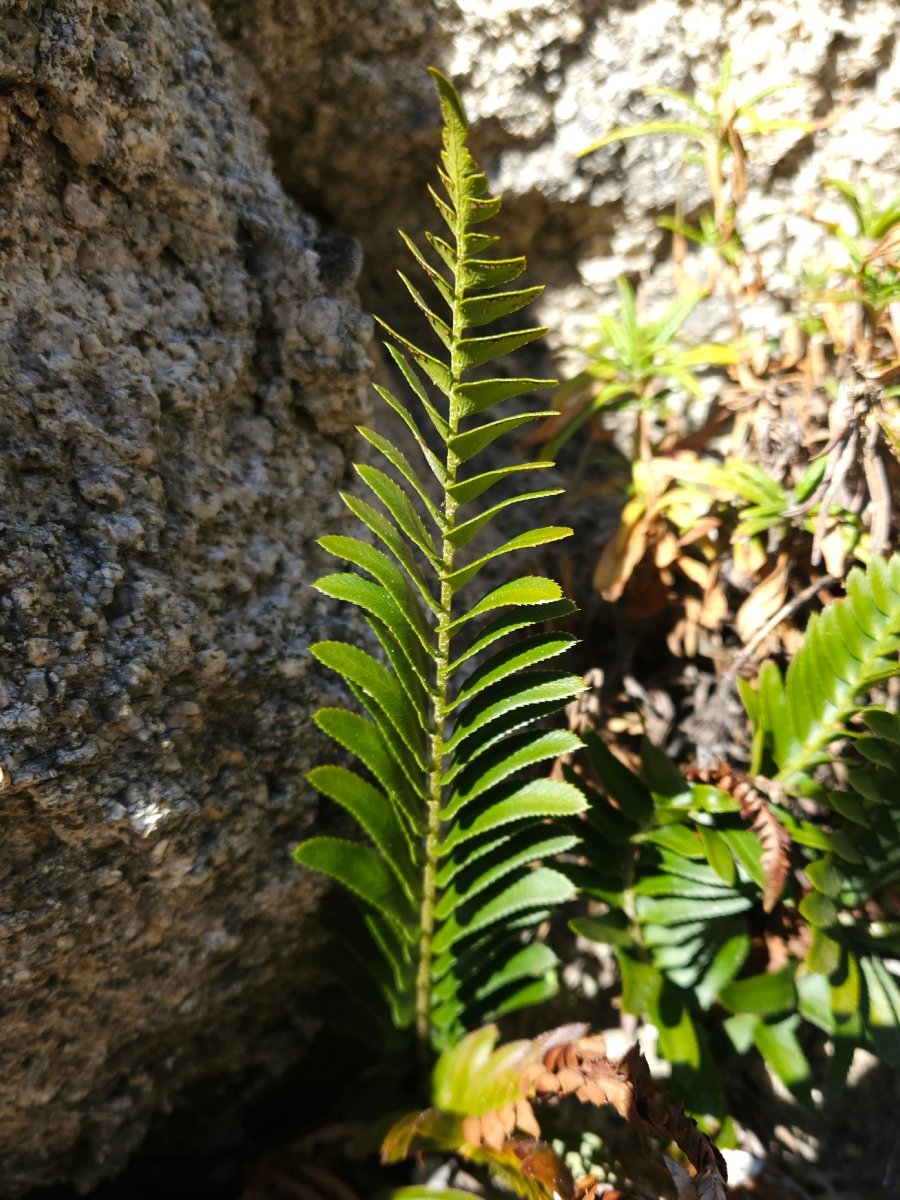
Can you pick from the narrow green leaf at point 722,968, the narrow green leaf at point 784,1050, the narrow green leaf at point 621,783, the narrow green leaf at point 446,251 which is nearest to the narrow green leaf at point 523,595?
the narrow green leaf at point 446,251

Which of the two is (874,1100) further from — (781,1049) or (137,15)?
(137,15)

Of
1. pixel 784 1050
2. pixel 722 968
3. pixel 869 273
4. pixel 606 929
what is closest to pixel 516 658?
pixel 606 929

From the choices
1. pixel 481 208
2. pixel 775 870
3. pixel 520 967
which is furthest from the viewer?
pixel 520 967

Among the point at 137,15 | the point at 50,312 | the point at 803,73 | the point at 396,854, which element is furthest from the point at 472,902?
the point at 803,73

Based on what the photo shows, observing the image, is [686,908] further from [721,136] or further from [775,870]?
[721,136]

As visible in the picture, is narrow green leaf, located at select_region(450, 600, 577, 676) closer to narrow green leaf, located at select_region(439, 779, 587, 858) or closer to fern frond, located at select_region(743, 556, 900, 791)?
narrow green leaf, located at select_region(439, 779, 587, 858)
